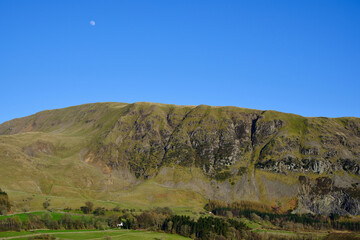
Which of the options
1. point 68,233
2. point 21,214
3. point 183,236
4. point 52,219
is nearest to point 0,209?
point 21,214

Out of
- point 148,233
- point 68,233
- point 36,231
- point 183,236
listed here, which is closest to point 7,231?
point 36,231

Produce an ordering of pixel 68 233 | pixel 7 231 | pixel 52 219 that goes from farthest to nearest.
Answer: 1. pixel 52 219
2. pixel 68 233
3. pixel 7 231

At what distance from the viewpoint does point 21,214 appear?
199 metres

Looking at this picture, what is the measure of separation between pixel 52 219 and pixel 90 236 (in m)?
31.5

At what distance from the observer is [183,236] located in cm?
19800

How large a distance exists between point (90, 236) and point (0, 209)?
186 feet

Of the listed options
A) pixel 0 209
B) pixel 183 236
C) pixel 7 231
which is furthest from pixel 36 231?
pixel 183 236

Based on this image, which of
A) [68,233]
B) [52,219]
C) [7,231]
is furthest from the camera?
[52,219]

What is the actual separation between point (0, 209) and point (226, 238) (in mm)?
117930

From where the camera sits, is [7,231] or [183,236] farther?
[183,236]

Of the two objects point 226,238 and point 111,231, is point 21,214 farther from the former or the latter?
point 226,238

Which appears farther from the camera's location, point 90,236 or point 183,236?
point 183,236

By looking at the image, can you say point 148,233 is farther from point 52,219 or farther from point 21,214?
point 21,214

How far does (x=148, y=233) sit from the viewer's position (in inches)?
7712
